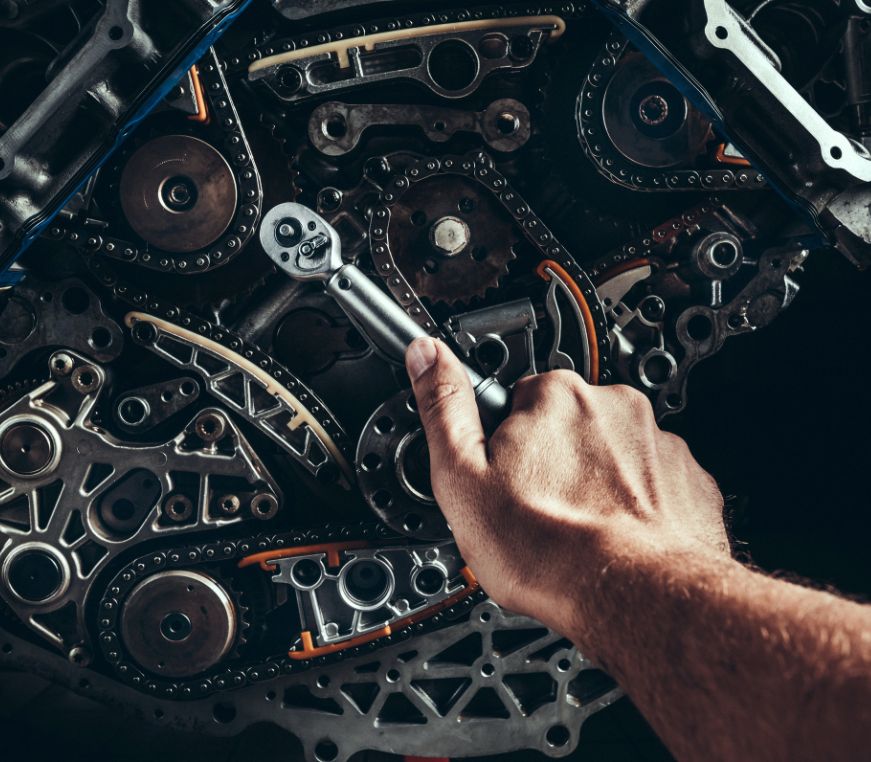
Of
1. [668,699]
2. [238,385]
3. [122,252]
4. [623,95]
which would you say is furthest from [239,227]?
[668,699]

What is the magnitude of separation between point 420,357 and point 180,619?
102 cm

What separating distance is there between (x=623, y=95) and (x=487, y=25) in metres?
0.43

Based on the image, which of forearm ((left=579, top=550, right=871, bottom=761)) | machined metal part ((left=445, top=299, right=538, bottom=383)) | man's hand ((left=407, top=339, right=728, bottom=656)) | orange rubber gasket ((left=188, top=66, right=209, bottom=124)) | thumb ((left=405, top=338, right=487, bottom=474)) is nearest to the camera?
forearm ((left=579, top=550, right=871, bottom=761))

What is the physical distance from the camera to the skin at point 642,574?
80cm

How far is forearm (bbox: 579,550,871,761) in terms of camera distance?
0.76 m

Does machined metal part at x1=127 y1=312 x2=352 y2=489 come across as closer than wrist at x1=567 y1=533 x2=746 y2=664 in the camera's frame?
No

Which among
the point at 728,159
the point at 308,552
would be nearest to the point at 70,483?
the point at 308,552

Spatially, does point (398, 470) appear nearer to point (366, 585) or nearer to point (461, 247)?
point (366, 585)

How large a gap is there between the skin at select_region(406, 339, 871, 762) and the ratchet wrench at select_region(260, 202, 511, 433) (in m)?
0.11

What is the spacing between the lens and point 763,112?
1.65 m

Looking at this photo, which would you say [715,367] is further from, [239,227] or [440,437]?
[239,227]

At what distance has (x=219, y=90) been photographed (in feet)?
5.66

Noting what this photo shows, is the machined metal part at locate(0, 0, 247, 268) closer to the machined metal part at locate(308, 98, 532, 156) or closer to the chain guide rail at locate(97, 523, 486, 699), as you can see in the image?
the machined metal part at locate(308, 98, 532, 156)

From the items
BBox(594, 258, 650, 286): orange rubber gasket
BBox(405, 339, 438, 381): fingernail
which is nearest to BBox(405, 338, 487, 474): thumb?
BBox(405, 339, 438, 381): fingernail
